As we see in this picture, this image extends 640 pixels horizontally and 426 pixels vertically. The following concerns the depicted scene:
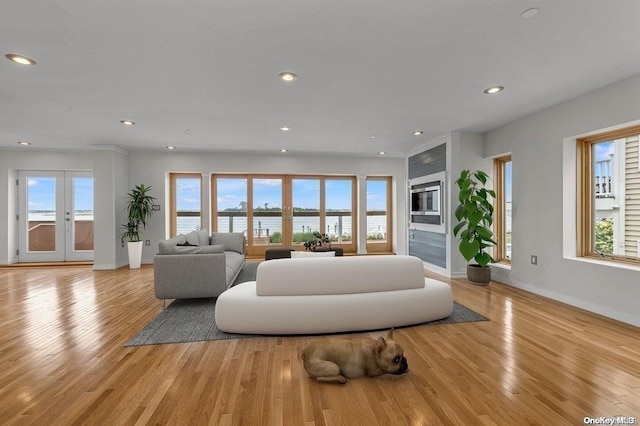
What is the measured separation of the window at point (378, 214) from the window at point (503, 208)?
2956 millimetres

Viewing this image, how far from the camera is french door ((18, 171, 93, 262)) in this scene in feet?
20.9

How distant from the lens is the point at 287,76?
9.30ft

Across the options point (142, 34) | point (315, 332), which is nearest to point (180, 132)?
point (142, 34)

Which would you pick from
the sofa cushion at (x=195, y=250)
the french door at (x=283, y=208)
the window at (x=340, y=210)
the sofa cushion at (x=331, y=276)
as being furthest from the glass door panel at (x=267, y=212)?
the sofa cushion at (x=331, y=276)

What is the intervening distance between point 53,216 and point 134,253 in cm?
222

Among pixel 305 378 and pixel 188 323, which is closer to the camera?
pixel 305 378

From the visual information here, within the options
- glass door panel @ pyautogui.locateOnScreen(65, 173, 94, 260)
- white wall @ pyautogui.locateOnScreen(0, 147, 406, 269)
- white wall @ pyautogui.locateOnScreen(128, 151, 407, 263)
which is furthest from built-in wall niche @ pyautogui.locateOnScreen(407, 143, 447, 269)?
glass door panel @ pyautogui.locateOnScreen(65, 173, 94, 260)

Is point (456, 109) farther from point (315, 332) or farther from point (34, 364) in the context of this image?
point (34, 364)

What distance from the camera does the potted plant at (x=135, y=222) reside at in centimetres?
600

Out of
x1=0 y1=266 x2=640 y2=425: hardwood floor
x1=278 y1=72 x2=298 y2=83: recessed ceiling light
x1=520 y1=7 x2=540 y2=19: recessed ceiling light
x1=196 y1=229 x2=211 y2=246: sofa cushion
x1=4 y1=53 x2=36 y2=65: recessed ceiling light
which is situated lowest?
x1=0 y1=266 x2=640 y2=425: hardwood floor

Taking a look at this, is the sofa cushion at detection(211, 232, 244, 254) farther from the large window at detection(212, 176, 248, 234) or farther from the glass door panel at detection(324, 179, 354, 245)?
the glass door panel at detection(324, 179, 354, 245)

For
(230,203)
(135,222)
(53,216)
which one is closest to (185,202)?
(230,203)

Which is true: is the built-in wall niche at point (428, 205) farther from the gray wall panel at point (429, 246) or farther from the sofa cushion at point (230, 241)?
the sofa cushion at point (230, 241)

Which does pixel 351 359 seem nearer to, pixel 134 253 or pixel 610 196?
pixel 610 196
